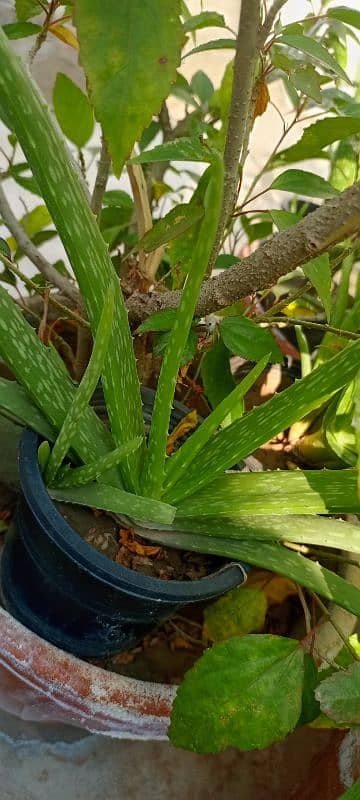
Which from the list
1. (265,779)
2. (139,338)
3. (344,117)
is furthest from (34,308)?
(265,779)

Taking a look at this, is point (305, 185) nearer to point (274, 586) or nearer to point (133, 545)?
point (133, 545)

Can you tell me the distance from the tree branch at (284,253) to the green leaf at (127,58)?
132 mm

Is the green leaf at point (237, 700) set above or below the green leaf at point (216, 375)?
below

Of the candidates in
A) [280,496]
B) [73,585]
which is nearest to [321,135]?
[280,496]

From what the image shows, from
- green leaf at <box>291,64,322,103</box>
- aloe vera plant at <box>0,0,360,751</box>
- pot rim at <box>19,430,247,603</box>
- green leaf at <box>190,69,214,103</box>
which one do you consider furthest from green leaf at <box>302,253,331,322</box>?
green leaf at <box>190,69,214,103</box>

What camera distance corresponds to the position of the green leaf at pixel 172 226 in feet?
1.35

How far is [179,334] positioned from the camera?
0.39 metres

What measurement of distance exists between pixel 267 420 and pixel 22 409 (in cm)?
17

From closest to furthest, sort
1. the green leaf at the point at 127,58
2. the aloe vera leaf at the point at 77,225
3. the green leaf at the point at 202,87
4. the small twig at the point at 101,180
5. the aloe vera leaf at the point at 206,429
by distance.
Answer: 1. the green leaf at the point at 127,58
2. the aloe vera leaf at the point at 77,225
3. the aloe vera leaf at the point at 206,429
4. the small twig at the point at 101,180
5. the green leaf at the point at 202,87

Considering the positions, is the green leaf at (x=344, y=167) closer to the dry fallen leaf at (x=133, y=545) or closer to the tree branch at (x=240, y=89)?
the tree branch at (x=240, y=89)

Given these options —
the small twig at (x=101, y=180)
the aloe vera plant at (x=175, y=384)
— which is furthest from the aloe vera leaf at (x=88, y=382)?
the small twig at (x=101, y=180)

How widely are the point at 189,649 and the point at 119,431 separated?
0.33 m

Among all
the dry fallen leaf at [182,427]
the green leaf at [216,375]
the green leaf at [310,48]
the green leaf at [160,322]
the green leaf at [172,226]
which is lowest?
the dry fallen leaf at [182,427]

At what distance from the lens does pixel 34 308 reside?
71cm
